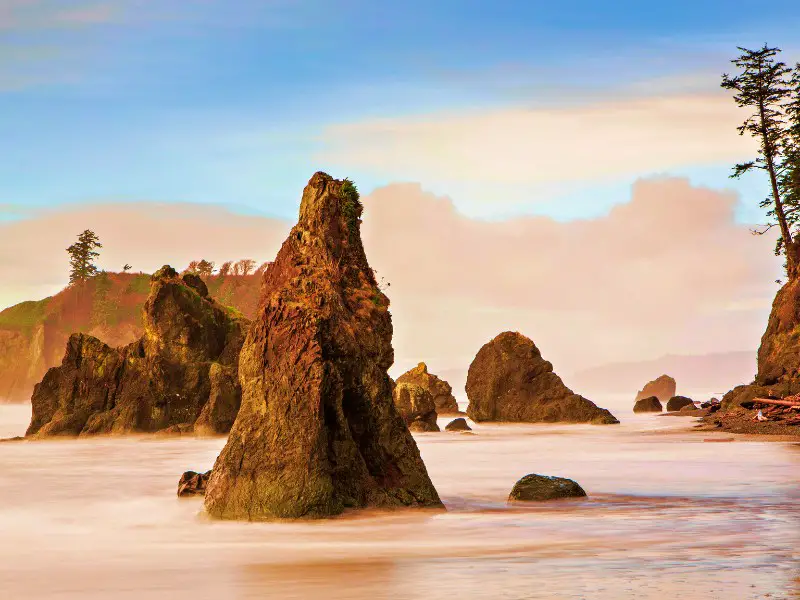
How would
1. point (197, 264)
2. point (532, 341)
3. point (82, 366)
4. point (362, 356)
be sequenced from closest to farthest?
point (362, 356)
point (82, 366)
point (532, 341)
point (197, 264)

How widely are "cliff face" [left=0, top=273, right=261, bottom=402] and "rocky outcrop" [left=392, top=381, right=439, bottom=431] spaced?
98.4 meters

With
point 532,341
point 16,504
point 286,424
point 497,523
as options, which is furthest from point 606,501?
point 532,341

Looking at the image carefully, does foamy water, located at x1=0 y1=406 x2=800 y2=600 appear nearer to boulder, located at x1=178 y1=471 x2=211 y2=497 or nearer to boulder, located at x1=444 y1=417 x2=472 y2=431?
boulder, located at x1=178 y1=471 x2=211 y2=497

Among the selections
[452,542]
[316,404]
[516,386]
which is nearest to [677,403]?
[516,386]

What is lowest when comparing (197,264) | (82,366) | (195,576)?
(195,576)

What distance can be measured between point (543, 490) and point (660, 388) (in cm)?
9619

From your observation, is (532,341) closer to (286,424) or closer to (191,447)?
(191,447)

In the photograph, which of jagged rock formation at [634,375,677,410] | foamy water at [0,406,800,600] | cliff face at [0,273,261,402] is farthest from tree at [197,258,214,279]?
foamy water at [0,406,800,600]

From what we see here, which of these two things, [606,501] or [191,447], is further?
[191,447]

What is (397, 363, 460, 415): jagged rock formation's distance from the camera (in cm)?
5991

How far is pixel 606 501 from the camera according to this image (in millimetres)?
18281

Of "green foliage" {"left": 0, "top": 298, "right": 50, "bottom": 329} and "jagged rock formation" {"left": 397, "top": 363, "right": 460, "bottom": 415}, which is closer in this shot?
"jagged rock formation" {"left": 397, "top": 363, "right": 460, "bottom": 415}

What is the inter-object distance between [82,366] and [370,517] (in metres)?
33.6

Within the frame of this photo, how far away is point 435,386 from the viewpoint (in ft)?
208
